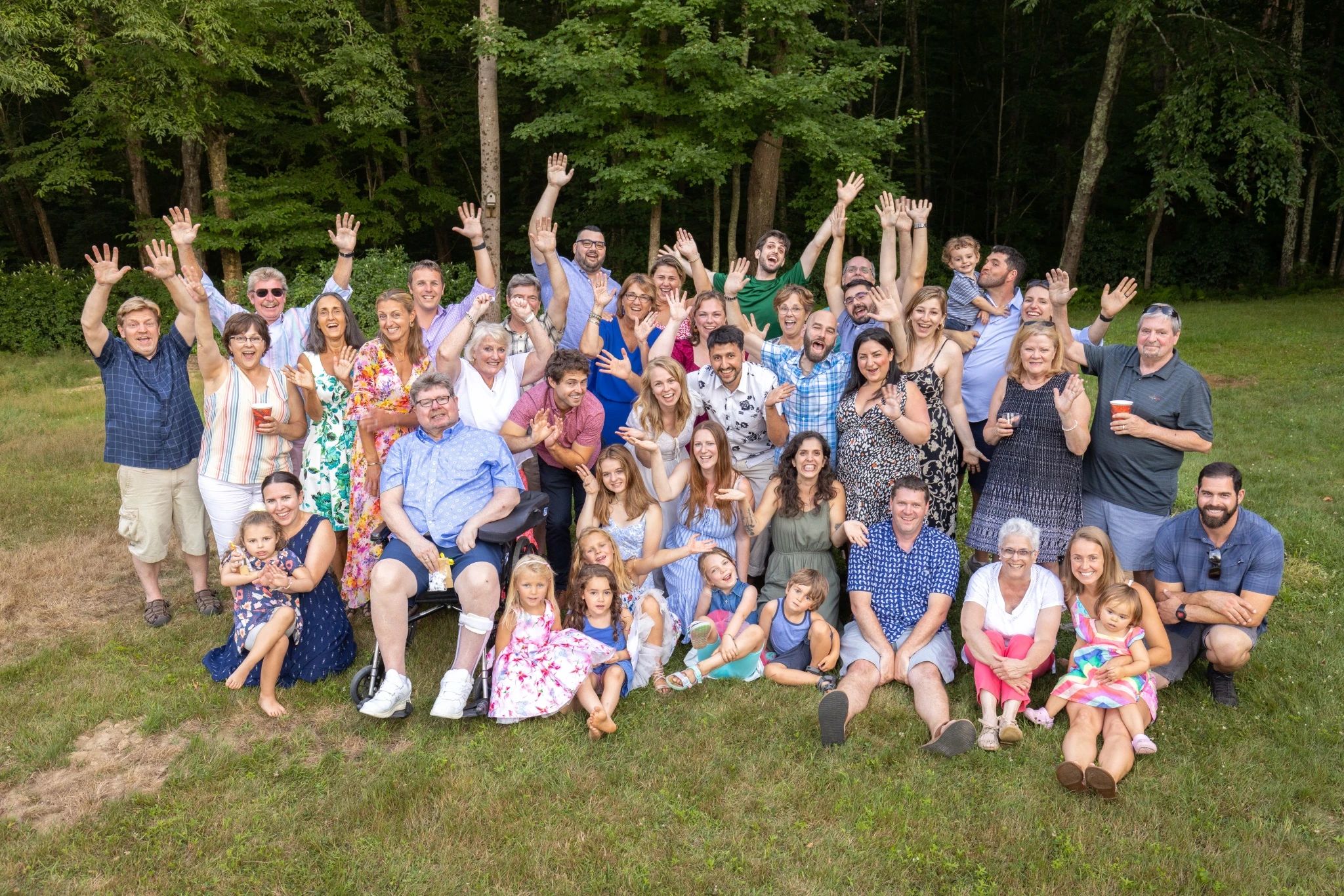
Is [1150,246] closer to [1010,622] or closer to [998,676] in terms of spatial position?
[1010,622]

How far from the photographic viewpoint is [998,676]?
401 centimetres

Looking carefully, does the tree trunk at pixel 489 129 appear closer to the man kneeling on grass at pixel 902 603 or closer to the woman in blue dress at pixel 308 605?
the woman in blue dress at pixel 308 605

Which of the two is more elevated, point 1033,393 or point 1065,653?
point 1033,393

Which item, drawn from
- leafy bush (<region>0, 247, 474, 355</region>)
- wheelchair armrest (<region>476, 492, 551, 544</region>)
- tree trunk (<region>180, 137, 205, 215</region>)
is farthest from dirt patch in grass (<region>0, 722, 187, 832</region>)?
tree trunk (<region>180, 137, 205, 215</region>)

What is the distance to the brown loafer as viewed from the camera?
11.4ft

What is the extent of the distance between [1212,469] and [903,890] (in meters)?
2.38

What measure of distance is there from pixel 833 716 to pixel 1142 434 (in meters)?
2.00

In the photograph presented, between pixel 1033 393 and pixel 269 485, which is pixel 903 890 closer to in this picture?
pixel 1033 393

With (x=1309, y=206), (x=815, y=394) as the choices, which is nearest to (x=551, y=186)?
(x=815, y=394)

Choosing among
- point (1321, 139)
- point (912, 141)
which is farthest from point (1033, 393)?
point (912, 141)

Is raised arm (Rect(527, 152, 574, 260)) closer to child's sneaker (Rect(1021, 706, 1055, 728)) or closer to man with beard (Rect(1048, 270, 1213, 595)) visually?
man with beard (Rect(1048, 270, 1213, 595))

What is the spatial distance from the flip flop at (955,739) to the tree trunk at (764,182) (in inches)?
440

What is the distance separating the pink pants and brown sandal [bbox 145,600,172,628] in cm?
441

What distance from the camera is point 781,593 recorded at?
4562 mm
